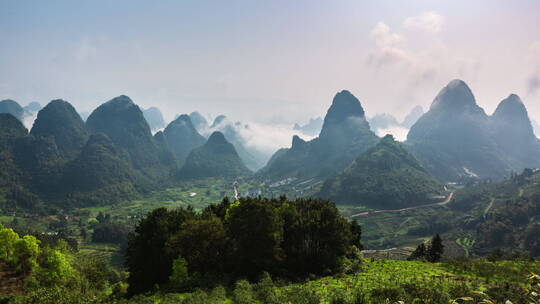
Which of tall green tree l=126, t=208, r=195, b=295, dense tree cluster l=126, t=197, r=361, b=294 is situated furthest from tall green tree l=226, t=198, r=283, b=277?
tall green tree l=126, t=208, r=195, b=295

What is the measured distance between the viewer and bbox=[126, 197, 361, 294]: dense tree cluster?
40.1 meters

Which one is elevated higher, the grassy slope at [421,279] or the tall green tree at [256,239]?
the tall green tree at [256,239]

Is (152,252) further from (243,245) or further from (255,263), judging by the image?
A: (255,263)

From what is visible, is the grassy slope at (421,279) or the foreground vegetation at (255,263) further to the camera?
the foreground vegetation at (255,263)

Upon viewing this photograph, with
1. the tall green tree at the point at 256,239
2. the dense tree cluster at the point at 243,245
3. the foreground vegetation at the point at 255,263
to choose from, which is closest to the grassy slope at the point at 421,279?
the foreground vegetation at the point at 255,263

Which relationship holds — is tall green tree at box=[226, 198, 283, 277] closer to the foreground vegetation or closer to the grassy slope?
the foreground vegetation

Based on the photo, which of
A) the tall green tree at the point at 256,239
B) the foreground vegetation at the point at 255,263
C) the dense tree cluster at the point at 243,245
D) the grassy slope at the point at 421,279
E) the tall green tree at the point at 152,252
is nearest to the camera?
the grassy slope at the point at 421,279

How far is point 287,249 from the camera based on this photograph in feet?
144

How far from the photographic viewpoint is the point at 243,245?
134ft

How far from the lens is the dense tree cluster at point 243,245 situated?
4012 cm

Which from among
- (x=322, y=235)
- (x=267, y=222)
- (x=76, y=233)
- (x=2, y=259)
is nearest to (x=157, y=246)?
(x=267, y=222)

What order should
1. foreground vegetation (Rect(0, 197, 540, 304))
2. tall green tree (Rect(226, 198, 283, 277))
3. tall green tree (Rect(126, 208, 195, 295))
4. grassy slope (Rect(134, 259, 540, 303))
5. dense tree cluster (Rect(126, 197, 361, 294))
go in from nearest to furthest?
grassy slope (Rect(134, 259, 540, 303)), foreground vegetation (Rect(0, 197, 540, 304)), tall green tree (Rect(226, 198, 283, 277)), dense tree cluster (Rect(126, 197, 361, 294)), tall green tree (Rect(126, 208, 195, 295))

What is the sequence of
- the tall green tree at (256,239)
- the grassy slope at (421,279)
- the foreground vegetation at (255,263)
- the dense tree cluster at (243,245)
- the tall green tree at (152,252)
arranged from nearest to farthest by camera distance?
the grassy slope at (421,279) → the foreground vegetation at (255,263) → the tall green tree at (256,239) → the dense tree cluster at (243,245) → the tall green tree at (152,252)

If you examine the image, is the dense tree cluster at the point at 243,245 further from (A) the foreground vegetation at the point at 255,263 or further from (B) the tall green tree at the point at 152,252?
(A) the foreground vegetation at the point at 255,263
